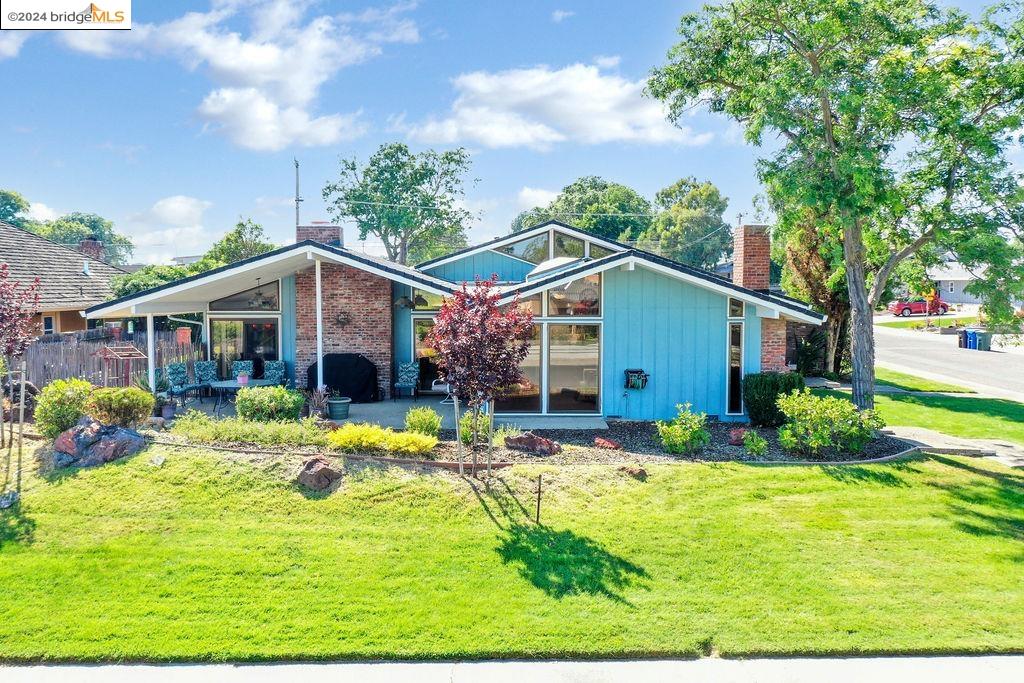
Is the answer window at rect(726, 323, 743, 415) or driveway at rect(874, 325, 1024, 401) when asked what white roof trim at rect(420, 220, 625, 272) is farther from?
driveway at rect(874, 325, 1024, 401)

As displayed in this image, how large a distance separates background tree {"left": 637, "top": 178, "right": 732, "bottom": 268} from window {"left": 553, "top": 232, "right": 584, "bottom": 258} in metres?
26.9

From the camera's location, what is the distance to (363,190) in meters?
51.6

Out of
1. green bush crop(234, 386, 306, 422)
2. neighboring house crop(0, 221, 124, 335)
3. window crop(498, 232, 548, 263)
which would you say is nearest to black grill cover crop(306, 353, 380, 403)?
green bush crop(234, 386, 306, 422)

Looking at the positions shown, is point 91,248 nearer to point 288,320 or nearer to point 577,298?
point 288,320

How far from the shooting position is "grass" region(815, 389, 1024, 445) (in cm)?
1351

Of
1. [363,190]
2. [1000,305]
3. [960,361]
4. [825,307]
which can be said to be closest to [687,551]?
[1000,305]

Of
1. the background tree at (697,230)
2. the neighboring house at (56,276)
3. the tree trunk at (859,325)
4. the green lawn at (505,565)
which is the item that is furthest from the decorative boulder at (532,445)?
the background tree at (697,230)

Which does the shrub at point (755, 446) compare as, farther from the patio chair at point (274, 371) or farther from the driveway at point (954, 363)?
the driveway at point (954, 363)

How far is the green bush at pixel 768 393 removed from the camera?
12727 millimetres

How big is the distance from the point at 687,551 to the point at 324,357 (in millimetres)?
10283

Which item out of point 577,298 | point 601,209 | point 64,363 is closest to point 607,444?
point 577,298

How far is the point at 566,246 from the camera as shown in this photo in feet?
67.8

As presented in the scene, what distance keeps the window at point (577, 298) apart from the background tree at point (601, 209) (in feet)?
126

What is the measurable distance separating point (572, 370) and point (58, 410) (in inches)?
365
